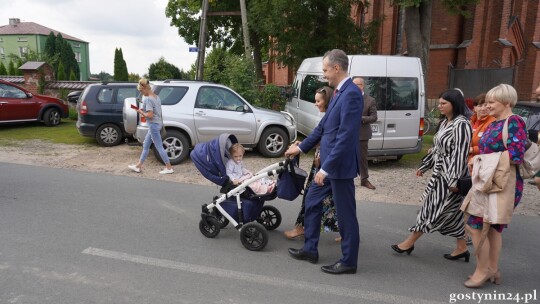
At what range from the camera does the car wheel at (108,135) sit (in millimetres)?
11273

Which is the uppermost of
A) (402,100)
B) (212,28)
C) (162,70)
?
(212,28)

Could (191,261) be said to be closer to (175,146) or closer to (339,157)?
(339,157)

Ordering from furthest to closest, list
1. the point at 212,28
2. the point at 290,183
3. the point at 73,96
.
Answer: the point at 212,28
the point at 73,96
the point at 290,183

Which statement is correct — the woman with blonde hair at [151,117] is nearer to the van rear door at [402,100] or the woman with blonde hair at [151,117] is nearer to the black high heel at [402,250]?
the van rear door at [402,100]

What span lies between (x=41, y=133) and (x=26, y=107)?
4.51 feet

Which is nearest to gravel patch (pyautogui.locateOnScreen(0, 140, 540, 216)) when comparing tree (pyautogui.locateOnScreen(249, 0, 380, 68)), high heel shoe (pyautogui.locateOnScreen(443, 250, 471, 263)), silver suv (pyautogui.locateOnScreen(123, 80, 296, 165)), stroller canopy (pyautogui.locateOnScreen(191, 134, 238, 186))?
silver suv (pyautogui.locateOnScreen(123, 80, 296, 165))

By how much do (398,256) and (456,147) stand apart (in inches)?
55.2

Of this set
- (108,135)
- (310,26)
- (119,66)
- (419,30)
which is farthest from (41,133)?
(119,66)

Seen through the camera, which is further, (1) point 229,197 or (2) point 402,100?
(2) point 402,100

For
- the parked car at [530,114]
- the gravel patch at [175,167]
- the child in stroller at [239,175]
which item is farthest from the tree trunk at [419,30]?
the child in stroller at [239,175]

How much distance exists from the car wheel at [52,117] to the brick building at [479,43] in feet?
33.9

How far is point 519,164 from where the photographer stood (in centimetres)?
374

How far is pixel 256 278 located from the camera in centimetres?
406

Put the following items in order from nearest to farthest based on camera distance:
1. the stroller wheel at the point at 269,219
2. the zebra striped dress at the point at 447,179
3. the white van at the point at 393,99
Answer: the zebra striped dress at the point at 447,179 → the stroller wheel at the point at 269,219 → the white van at the point at 393,99
